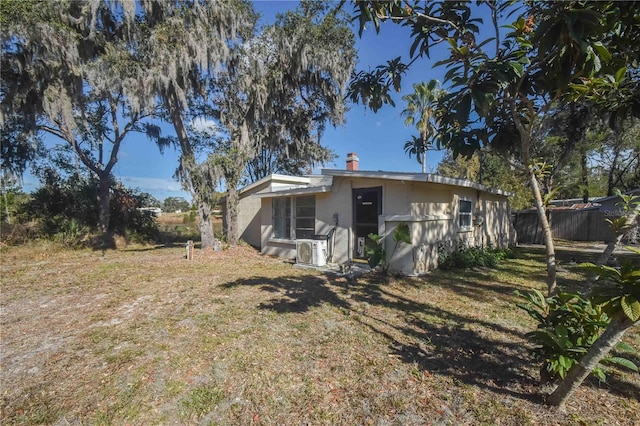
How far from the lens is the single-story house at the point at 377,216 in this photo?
301 inches

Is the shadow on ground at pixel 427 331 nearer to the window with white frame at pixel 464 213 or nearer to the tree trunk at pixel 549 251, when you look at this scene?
the tree trunk at pixel 549 251

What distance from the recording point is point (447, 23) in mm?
3441

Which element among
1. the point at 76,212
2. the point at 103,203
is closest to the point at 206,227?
the point at 103,203

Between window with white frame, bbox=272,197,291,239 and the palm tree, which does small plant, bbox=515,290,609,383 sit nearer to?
window with white frame, bbox=272,197,291,239

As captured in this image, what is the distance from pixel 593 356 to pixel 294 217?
29.5 ft

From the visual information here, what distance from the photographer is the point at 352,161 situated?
10.9 meters

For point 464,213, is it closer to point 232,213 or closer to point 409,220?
point 409,220

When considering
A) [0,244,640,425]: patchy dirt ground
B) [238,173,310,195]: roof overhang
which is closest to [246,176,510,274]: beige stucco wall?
[238,173,310,195]: roof overhang

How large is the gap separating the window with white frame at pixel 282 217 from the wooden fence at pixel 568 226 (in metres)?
→ 13.2

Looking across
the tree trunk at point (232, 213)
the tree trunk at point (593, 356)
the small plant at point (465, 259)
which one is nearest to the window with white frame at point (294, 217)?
the tree trunk at point (232, 213)

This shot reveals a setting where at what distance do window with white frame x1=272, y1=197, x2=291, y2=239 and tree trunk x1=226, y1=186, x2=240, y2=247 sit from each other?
6.57 feet

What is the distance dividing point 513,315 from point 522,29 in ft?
13.7

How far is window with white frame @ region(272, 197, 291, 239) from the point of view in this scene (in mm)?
10977

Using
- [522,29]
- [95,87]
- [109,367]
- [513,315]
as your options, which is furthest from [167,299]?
[95,87]
